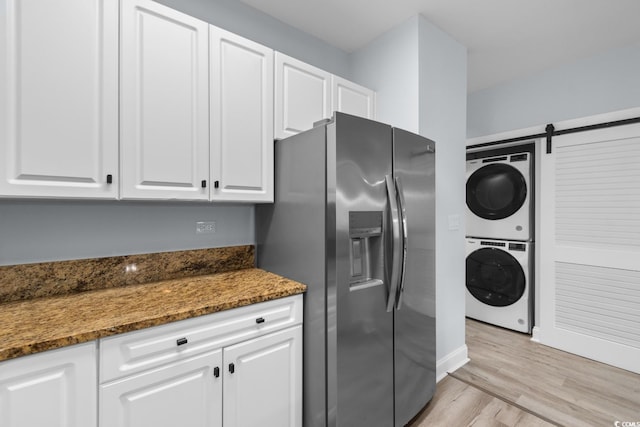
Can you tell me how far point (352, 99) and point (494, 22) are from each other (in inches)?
49.6

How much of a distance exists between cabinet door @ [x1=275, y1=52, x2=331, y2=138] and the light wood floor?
2064mm

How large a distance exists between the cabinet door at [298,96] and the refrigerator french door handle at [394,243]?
2.45 feet

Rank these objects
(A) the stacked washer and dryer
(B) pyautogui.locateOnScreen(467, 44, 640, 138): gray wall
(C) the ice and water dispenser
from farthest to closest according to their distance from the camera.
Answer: (A) the stacked washer and dryer
(B) pyautogui.locateOnScreen(467, 44, 640, 138): gray wall
(C) the ice and water dispenser

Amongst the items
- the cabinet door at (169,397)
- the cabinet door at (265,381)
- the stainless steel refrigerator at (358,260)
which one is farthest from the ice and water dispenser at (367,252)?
the cabinet door at (169,397)

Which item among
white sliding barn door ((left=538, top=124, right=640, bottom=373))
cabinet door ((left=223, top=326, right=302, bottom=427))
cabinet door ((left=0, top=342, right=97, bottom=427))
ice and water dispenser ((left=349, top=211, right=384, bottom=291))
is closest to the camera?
cabinet door ((left=0, top=342, right=97, bottom=427))

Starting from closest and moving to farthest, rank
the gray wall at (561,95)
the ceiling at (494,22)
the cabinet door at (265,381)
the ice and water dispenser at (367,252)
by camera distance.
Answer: the cabinet door at (265,381)
the ice and water dispenser at (367,252)
the ceiling at (494,22)
the gray wall at (561,95)

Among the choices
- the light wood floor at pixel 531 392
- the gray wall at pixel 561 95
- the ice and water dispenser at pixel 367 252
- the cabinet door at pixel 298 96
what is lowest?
the light wood floor at pixel 531 392

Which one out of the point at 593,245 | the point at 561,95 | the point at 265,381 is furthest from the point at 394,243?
the point at 561,95

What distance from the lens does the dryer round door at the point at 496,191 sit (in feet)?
10.4

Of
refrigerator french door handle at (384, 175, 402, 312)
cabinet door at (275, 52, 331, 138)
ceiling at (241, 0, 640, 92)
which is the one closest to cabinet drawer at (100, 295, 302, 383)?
refrigerator french door handle at (384, 175, 402, 312)

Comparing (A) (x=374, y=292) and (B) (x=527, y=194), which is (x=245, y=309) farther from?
(B) (x=527, y=194)

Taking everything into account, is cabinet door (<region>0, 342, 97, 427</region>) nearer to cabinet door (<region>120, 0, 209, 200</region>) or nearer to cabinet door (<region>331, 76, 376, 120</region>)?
cabinet door (<region>120, 0, 209, 200</region>)

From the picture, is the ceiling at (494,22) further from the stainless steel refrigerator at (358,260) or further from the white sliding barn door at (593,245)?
the stainless steel refrigerator at (358,260)

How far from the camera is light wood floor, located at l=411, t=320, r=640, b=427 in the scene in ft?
6.25
